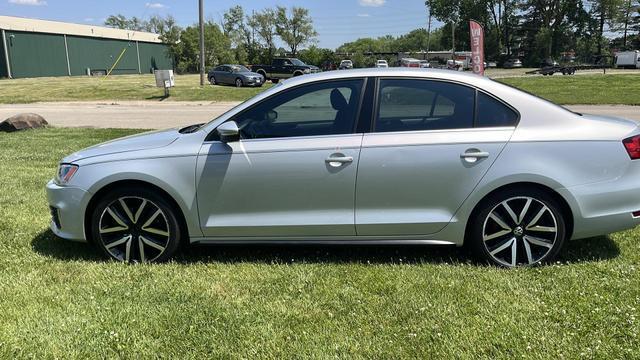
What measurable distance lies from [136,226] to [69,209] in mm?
556

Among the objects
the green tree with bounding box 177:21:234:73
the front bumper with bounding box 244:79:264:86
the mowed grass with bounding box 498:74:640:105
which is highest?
the green tree with bounding box 177:21:234:73

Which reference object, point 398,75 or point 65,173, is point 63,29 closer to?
point 65,173

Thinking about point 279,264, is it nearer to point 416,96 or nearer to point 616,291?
point 416,96

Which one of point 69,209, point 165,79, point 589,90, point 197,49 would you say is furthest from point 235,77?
point 197,49

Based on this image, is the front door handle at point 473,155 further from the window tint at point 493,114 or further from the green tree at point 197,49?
the green tree at point 197,49

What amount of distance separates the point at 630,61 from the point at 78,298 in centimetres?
6692

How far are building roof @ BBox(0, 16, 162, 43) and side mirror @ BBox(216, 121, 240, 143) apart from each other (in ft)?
197

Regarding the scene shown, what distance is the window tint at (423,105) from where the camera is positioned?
164 inches

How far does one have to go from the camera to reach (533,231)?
4164mm

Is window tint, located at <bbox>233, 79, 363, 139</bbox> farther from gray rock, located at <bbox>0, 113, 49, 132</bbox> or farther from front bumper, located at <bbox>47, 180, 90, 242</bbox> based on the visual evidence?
gray rock, located at <bbox>0, 113, 49, 132</bbox>

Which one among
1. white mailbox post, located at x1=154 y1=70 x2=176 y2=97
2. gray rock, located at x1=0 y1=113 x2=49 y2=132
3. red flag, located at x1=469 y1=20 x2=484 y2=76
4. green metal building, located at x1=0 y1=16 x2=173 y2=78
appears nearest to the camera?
gray rock, located at x1=0 y1=113 x2=49 y2=132

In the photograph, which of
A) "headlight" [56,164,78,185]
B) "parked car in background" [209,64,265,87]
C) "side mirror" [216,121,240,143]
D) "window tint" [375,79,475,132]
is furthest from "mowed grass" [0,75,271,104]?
"window tint" [375,79,475,132]

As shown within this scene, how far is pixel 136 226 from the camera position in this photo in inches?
172

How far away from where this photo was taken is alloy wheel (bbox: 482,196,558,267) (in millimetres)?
4125
